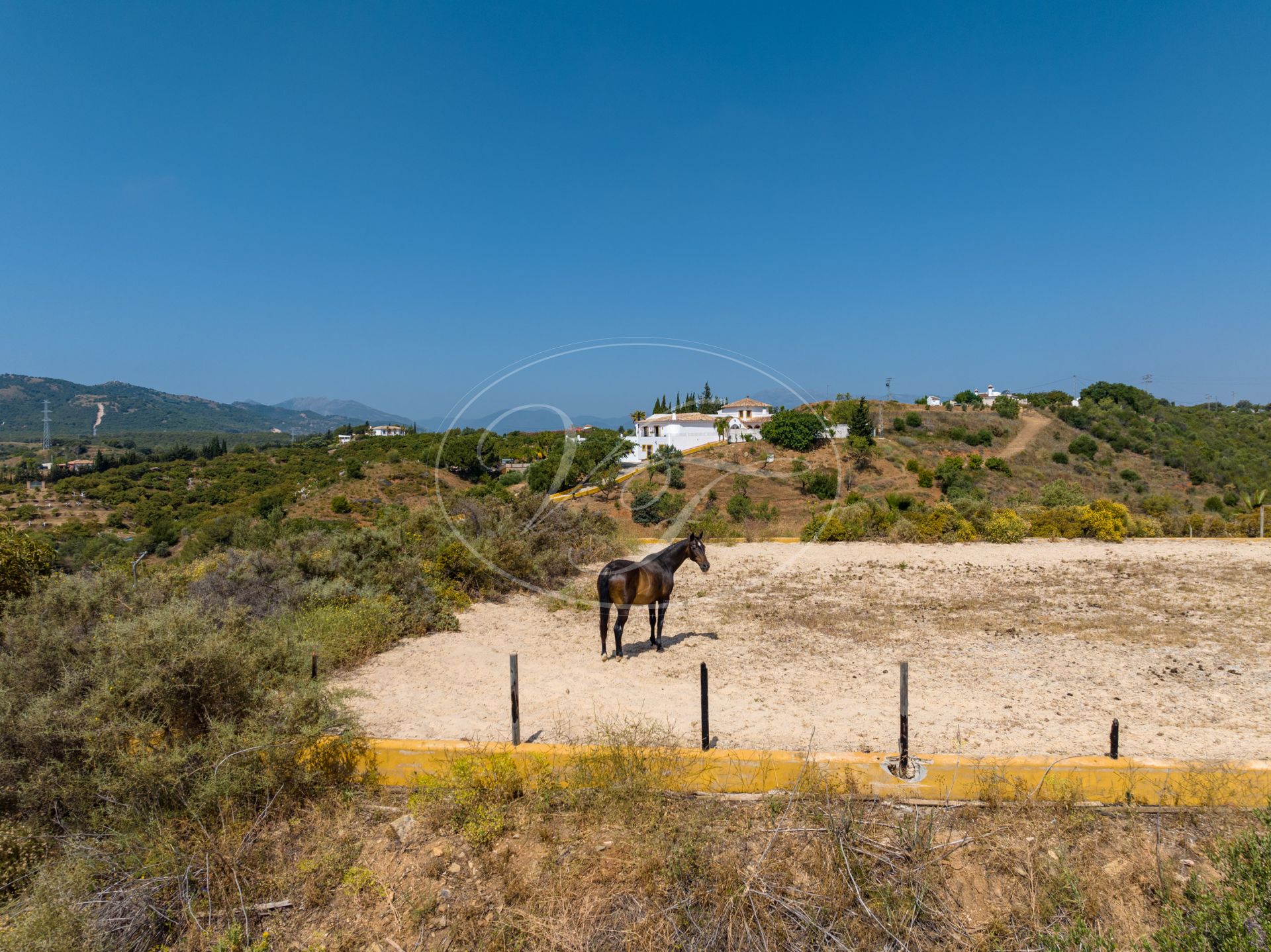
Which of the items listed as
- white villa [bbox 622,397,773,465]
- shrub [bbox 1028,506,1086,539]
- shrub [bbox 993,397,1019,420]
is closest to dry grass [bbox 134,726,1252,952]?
shrub [bbox 1028,506,1086,539]

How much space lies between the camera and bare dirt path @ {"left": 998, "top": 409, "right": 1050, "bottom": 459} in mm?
49156

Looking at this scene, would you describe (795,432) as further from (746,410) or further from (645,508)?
(645,508)

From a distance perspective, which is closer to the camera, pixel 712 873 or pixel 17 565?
pixel 712 873

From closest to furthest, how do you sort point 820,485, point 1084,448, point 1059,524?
point 1059,524
point 820,485
point 1084,448

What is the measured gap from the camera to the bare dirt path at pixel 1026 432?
4916 cm

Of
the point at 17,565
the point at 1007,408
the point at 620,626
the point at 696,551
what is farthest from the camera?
the point at 1007,408

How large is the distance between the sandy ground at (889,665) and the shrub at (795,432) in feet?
112

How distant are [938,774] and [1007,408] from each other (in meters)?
66.2

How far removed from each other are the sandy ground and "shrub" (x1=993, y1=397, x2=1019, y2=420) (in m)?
51.5

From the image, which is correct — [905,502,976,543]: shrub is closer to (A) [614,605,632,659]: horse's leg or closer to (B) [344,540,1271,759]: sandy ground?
(B) [344,540,1271,759]: sandy ground

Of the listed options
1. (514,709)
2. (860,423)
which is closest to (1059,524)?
(514,709)

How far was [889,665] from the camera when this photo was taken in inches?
312

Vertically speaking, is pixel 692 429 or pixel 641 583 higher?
pixel 692 429

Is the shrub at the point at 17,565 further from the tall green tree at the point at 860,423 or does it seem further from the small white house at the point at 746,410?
the small white house at the point at 746,410
